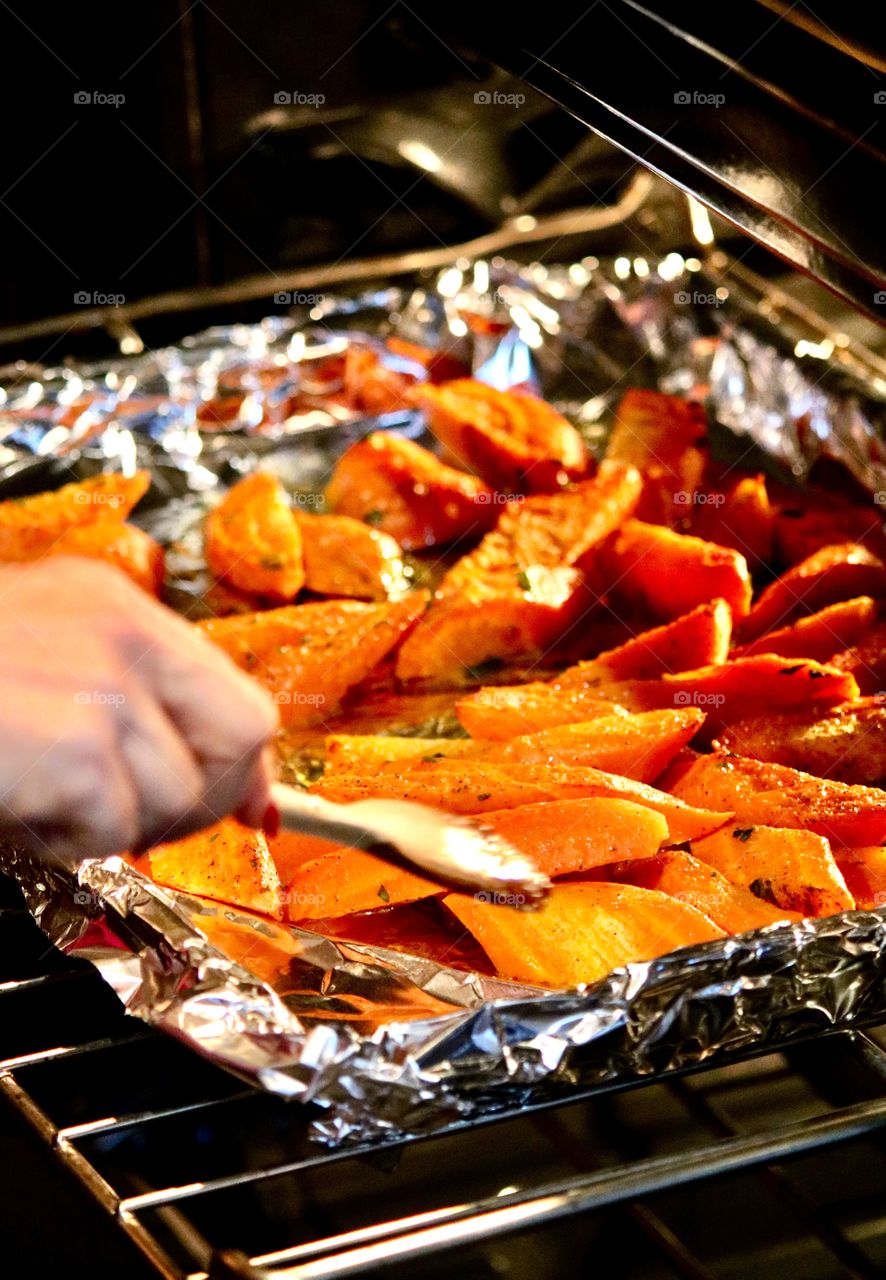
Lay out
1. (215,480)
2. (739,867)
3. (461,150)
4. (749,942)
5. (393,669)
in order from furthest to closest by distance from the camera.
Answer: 1. (461,150)
2. (215,480)
3. (393,669)
4. (739,867)
5. (749,942)

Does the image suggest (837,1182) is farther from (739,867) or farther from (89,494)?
(89,494)

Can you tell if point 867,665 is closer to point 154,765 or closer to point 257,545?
point 257,545

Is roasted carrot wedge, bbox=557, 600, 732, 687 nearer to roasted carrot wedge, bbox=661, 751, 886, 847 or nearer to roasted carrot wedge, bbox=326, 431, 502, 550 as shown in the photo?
roasted carrot wedge, bbox=661, 751, 886, 847

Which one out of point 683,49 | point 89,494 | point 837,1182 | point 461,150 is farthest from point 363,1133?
point 461,150

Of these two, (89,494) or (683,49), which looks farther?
(89,494)

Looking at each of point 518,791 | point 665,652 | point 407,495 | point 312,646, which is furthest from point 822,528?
point 518,791

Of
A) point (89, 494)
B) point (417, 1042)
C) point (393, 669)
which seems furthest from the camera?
point (89, 494)

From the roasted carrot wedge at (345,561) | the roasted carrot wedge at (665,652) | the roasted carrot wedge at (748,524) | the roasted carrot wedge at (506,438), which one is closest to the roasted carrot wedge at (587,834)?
the roasted carrot wedge at (665,652)

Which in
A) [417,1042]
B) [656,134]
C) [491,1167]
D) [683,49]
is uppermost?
[683,49]
